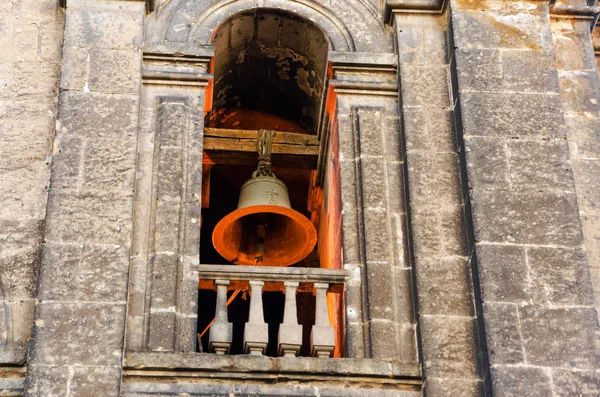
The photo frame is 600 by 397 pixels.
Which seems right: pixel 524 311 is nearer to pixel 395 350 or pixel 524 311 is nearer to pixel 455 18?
pixel 395 350

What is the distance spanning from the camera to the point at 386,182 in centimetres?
1037

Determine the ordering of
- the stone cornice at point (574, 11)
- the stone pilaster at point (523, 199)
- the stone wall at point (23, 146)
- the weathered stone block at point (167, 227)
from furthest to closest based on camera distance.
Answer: the stone cornice at point (574, 11) → the weathered stone block at point (167, 227) → the stone wall at point (23, 146) → the stone pilaster at point (523, 199)

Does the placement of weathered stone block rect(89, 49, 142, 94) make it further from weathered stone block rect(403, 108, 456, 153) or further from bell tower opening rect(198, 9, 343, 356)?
weathered stone block rect(403, 108, 456, 153)

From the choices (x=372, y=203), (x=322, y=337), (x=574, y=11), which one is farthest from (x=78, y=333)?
(x=574, y=11)

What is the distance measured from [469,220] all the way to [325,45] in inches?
90.7

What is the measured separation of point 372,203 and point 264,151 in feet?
6.00

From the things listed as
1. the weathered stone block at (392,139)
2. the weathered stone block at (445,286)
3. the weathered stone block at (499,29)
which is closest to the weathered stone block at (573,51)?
the weathered stone block at (499,29)

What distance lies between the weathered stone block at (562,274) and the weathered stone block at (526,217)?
96 mm

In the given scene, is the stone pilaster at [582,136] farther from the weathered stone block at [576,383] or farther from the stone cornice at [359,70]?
the stone cornice at [359,70]

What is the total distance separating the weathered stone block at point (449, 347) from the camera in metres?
9.31

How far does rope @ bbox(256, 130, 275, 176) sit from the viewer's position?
454 inches

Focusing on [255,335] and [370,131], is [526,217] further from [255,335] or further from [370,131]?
[255,335]

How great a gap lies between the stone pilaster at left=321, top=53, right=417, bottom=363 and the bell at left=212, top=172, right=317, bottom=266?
1.55 feet

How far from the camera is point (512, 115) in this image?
10414mm
